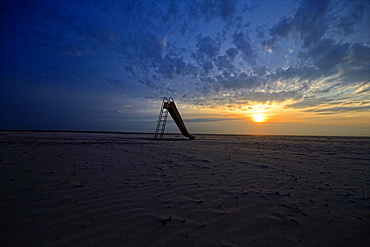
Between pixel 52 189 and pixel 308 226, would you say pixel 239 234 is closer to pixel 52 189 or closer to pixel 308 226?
pixel 308 226

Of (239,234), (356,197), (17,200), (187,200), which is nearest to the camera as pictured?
(239,234)

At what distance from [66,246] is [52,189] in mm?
2567

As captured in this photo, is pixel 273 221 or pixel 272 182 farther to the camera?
pixel 272 182

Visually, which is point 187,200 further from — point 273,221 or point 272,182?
point 272,182

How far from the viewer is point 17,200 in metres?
3.44

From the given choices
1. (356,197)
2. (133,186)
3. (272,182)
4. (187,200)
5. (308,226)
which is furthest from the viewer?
(272,182)

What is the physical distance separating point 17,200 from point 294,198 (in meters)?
6.32

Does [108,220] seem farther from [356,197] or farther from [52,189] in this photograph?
[356,197]

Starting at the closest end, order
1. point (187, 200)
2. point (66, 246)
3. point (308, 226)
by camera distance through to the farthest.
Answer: point (66, 246) → point (308, 226) → point (187, 200)

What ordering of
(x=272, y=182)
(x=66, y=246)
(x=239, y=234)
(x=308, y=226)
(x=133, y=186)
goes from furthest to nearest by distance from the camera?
(x=272, y=182), (x=133, y=186), (x=308, y=226), (x=239, y=234), (x=66, y=246)

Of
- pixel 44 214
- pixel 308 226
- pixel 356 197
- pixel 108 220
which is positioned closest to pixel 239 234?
pixel 308 226

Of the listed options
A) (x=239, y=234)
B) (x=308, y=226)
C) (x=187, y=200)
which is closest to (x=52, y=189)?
(x=187, y=200)

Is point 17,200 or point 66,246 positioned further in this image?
point 17,200

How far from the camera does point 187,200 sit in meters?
3.78
